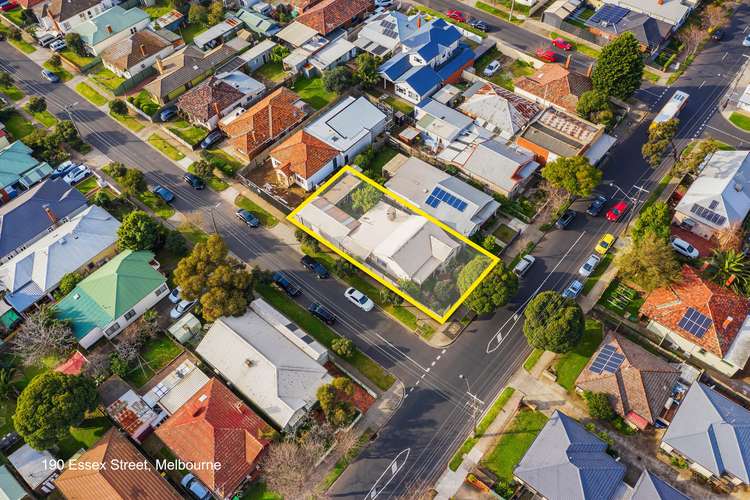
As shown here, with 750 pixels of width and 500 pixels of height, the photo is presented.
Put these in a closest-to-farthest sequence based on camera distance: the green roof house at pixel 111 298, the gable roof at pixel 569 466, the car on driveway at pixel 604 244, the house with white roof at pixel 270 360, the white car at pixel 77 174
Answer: the gable roof at pixel 569 466 → the house with white roof at pixel 270 360 → the green roof house at pixel 111 298 → the car on driveway at pixel 604 244 → the white car at pixel 77 174

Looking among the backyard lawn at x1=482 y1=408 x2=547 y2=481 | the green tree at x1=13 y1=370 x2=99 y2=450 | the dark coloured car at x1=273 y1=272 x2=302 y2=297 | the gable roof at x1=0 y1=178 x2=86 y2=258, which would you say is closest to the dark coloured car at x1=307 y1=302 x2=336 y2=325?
the dark coloured car at x1=273 y1=272 x2=302 y2=297

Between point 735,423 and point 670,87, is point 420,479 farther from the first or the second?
point 670,87

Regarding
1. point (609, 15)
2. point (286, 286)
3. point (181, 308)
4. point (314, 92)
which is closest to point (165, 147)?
point (314, 92)

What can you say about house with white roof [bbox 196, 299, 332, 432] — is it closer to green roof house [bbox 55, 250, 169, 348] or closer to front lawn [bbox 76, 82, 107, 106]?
green roof house [bbox 55, 250, 169, 348]

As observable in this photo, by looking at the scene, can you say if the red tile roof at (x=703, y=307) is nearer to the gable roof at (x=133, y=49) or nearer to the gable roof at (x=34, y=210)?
the gable roof at (x=34, y=210)

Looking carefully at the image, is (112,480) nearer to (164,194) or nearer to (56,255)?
(56,255)

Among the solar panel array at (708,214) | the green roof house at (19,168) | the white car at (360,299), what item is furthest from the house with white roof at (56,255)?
the solar panel array at (708,214)

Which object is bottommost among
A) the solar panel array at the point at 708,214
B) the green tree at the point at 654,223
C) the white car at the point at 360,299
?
the white car at the point at 360,299
